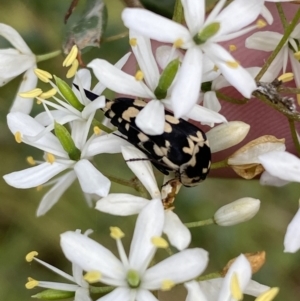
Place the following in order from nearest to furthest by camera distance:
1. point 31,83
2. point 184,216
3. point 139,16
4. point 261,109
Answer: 1. point 139,16
2. point 31,83
3. point 261,109
4. point 184,216

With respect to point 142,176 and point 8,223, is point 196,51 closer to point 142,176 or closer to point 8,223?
point 142,176

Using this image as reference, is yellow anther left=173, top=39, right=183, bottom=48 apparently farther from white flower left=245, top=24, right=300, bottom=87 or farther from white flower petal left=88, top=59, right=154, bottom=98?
white flower left=245, top=24, right=300, bottom=87

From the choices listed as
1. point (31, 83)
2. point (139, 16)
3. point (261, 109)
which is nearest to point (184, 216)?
point (261, 109)

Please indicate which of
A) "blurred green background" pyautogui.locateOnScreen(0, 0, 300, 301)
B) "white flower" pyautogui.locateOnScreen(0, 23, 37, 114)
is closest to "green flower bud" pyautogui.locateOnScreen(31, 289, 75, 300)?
"white flower" pyautogui.locateOnScreen(0, 23, 37, 114)

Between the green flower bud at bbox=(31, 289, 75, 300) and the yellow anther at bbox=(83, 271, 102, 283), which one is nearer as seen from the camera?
the yellow anther at bbox=(83, 271, 102, 283)

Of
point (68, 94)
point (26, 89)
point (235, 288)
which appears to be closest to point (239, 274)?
point (235, 288)

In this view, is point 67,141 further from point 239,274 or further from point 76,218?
point 76,218
